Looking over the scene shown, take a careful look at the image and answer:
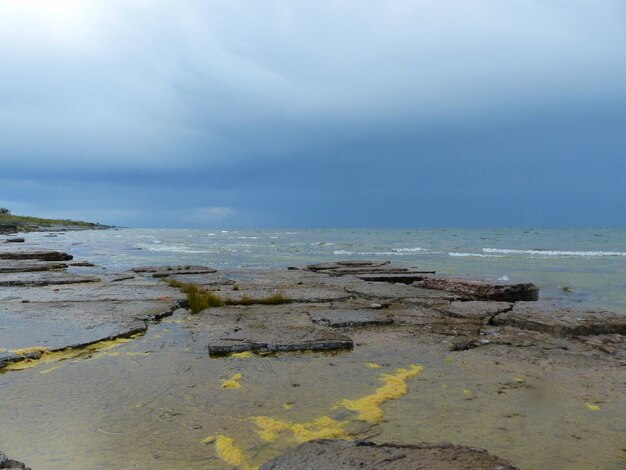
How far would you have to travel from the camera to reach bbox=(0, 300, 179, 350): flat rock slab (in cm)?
493

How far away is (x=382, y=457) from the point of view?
92.3 inches

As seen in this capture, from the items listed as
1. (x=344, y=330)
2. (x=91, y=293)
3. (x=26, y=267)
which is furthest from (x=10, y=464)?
(x=26, y=267)

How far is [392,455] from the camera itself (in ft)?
7.74

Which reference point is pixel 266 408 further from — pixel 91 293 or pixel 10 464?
pixel 91 293

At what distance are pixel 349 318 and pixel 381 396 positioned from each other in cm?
264

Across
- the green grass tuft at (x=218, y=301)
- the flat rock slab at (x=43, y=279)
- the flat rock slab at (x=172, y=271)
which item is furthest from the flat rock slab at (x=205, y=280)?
the green grass tuft at (x=218, y=301)

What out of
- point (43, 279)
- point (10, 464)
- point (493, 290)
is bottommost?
point (43, 279)

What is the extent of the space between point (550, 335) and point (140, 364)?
4433 millimetres

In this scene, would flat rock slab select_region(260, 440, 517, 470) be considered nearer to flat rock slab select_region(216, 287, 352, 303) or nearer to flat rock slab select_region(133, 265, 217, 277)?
flat rock slab select_region(216, 287, 352, 303)

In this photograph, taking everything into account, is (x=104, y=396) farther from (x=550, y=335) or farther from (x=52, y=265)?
(x=52, y=265)

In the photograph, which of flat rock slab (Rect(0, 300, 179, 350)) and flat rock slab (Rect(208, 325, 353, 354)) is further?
flat rock slab (Rect(0, 300, 179, 350))

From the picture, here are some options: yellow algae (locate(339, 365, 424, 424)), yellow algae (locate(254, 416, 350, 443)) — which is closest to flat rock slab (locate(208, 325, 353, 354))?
yellow algae (locate(339, 365, 424, 424))

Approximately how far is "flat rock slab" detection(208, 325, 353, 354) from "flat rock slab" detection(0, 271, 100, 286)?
686cm

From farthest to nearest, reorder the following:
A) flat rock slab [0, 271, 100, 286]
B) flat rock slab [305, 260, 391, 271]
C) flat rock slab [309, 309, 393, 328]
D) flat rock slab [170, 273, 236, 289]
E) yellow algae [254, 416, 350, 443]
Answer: flat rock slab [305, 260, 391, 271]
flat rock slab [170, 273, 236, 289]
flat rock slab [0, 271, 100, 286]
flat rock slab [309, 309, 393, 328]
yellow algae [254, 416, 350, 443]
